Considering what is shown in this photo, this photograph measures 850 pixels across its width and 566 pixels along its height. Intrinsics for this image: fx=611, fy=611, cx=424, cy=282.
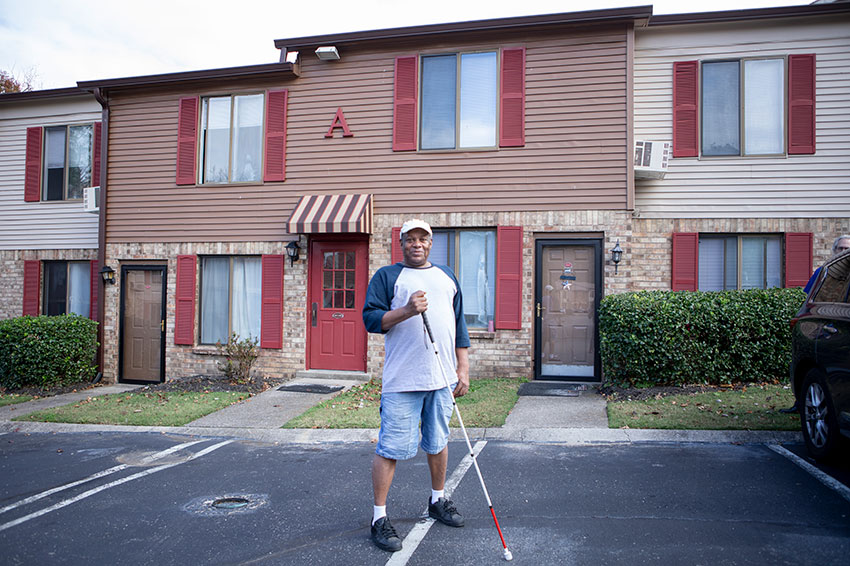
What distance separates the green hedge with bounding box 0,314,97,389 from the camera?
34.4 ft

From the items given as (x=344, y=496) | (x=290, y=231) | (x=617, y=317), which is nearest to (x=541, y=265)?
(x=617, y=317)

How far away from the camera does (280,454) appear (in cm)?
609

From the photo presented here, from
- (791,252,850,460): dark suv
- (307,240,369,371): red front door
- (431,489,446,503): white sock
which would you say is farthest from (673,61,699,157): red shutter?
(431,489,446,503): white sock

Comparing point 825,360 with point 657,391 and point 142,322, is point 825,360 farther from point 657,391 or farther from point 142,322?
point 142,322

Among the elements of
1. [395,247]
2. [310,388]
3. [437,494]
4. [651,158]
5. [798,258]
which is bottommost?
[310,388]

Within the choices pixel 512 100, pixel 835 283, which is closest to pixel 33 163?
pixel 512 100

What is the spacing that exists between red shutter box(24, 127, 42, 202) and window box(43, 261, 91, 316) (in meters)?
1.53

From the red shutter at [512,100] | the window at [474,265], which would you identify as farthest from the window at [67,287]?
the red shutter at [512,100]

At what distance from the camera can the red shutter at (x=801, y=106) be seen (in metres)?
9.44

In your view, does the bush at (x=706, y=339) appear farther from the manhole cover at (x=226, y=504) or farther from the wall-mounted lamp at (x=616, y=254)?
the manhole cover at (x=226, y=504)

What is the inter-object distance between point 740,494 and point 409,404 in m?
2.55

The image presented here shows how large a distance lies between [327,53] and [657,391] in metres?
7.46

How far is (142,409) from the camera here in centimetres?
840

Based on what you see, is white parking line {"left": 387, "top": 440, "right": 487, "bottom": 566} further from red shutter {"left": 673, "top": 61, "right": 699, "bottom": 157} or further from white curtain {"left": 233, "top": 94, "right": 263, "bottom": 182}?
white curtain {"left": 233, "top": 94, "right": 263, "bottom": 182}
